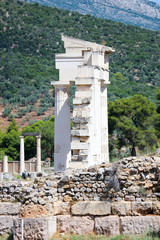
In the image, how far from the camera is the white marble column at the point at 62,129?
80.8ft

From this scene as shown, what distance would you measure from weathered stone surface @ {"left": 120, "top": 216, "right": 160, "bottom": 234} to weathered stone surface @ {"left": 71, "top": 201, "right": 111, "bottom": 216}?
396 millimetres

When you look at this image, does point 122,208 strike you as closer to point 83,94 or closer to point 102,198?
point 102,198

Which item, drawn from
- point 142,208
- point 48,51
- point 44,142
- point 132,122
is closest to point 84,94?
point 142,208

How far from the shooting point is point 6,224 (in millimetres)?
13109

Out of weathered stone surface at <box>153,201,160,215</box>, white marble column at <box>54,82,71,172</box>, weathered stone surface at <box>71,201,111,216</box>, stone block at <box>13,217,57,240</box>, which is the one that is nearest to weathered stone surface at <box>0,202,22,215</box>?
stone block at <box>13,217,57,240</box>

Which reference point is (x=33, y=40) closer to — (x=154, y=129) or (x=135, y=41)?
(x=135, y=41)

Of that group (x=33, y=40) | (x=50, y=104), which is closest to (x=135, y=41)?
(x=33, y=40)

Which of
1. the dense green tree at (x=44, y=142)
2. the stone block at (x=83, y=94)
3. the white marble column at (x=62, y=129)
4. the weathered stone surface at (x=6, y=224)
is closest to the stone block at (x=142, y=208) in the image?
the weathered stone surface at (x=6, y=224)

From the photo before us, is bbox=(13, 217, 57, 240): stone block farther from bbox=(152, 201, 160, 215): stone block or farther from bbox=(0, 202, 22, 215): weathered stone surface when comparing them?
bbox=(152, 201, 160, 215): stone block

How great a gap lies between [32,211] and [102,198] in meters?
1.37

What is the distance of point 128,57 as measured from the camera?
8412 cm

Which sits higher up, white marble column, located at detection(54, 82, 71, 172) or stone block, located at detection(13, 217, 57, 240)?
white marble column, located at detection(54, 82, 71, 172)

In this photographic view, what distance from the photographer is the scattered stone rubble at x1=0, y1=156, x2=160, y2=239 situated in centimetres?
1155

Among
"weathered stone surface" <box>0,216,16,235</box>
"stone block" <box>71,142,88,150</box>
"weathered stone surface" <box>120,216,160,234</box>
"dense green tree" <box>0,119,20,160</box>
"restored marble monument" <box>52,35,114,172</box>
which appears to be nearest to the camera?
"weathered stone surface" <box>120,216,160,234</box>
